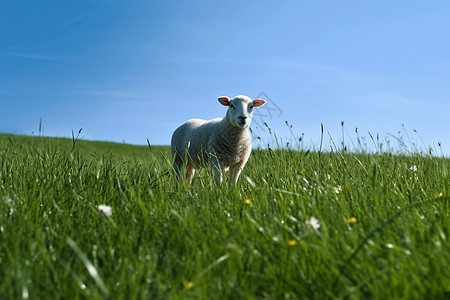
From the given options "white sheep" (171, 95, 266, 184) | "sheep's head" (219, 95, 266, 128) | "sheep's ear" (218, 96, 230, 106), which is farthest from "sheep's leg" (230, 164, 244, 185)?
"sheep's ear" (218, 96, 230, 106)

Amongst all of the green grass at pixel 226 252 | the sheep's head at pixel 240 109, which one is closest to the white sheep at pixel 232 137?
the sheep's head at pixel 240 109

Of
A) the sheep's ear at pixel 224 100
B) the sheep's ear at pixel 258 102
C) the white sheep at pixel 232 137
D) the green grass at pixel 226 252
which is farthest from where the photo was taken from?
the sheep's ear at pixel 258 102

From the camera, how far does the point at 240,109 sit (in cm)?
636

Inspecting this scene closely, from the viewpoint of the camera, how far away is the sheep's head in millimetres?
6242

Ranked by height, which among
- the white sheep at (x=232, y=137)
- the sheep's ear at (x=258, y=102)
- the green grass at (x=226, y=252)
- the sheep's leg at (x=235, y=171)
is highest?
the sheep's ear at (x=258, y=102)

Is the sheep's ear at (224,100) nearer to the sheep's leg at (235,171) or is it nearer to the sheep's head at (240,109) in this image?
the sheep's head at (240,109)

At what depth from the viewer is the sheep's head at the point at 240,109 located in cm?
624

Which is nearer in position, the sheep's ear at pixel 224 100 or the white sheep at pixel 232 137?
the white sheep at pixel 232 137

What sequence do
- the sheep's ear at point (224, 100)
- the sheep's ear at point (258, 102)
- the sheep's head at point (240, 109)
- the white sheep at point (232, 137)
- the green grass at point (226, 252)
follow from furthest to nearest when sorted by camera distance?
the sheep's ear at point (258, 102)
the sheep's ear at point (224, 100)
the white sheep at point (232, 137)
the sheep's head at point (240, 109)
the green grass at point (226, 252)

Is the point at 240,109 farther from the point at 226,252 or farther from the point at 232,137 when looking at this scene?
the point at 226,252

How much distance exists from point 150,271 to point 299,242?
836mm

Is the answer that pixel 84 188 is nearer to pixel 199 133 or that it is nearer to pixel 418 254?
pixel 418 254

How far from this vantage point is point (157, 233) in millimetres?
2734

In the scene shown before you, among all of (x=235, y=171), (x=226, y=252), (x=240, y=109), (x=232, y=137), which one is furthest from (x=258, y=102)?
(x=226, y=252)
